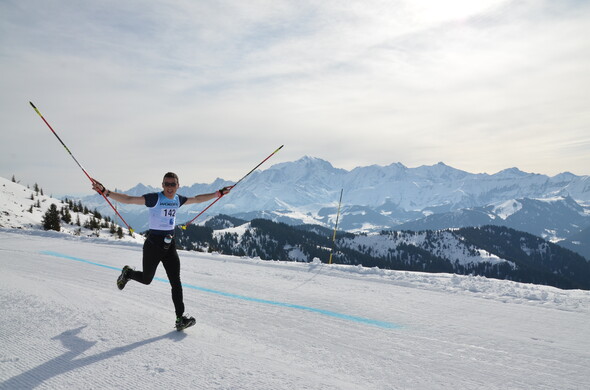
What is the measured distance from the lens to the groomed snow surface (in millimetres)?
3871

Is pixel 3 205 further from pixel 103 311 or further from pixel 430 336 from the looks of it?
pixel 430 336

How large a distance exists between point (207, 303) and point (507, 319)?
571cm

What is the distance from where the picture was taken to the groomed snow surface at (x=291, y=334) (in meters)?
3.87

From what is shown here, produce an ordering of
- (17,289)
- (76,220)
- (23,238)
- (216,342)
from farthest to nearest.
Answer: (76,220), (23,238), (17,289), (216,342)

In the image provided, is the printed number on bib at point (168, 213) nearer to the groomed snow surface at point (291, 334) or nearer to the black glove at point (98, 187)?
the black glove at point (98, 187)

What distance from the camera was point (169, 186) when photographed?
569 cm

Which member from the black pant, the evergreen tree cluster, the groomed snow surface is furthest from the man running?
the evergreen tree cluster

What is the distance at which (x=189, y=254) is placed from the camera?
1493cm

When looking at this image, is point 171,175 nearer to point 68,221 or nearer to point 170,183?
point 170,183

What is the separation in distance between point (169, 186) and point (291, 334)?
302 cm

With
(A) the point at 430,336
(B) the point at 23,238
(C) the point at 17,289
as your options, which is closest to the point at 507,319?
(A) the point at 430,336

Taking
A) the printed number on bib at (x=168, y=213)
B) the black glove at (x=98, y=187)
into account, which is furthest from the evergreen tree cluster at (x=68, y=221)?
the printed number on bib at (x=168, y=213)

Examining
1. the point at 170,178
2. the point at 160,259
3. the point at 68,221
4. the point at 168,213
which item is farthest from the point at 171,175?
→ the point at 68,221

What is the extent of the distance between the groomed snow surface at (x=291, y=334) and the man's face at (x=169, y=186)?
2071 mm
